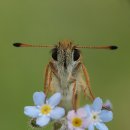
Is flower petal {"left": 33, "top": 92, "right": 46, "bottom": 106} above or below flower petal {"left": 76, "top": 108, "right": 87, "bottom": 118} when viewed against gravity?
above

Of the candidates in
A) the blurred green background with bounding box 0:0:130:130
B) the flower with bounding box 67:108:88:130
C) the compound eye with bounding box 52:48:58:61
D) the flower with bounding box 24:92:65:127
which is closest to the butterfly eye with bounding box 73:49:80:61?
Answer: the compound eye with bounding box 52:48:58:61

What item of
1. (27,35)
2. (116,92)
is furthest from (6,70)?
(116,92)

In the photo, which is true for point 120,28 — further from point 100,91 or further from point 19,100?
point 19,100

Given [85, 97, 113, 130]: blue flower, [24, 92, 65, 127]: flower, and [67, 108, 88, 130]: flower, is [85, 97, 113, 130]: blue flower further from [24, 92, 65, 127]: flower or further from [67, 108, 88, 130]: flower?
[24, 92, 65, 127]: flower

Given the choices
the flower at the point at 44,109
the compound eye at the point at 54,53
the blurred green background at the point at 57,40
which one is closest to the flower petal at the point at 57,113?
the flower at the point at 44,109

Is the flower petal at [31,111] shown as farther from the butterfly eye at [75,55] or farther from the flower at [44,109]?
the butterfly eye at [75,55]

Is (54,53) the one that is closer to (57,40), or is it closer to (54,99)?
(54,99)

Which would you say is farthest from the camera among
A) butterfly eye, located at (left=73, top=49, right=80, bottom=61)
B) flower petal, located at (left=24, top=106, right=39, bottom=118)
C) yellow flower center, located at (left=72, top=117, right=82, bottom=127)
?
butterfly eye, located at (left=73, top=49, right=80, bottom=61)
